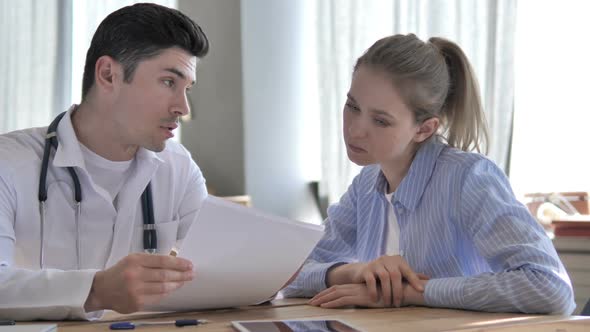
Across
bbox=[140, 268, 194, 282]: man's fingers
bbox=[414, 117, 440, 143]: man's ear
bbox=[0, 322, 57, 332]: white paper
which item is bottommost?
bbox=[0, 322, 57, 332]: white paper

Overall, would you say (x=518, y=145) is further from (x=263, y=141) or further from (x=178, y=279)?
(x=178, y=279)

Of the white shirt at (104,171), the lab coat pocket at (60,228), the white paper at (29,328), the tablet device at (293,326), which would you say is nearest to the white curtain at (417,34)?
the white shirt at (104,171)

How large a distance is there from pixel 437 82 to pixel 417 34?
2051 mm

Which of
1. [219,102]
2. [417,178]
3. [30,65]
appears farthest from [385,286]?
[30,65]

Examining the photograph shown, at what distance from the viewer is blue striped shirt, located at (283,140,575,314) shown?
1.43 metres

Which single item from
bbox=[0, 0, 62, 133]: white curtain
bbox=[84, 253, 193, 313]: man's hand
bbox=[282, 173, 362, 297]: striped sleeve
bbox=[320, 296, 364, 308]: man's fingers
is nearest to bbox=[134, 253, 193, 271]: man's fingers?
bbox=[84, 253, 193, 313]: man's hand

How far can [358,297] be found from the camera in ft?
4.92

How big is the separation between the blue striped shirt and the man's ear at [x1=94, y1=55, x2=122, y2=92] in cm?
60

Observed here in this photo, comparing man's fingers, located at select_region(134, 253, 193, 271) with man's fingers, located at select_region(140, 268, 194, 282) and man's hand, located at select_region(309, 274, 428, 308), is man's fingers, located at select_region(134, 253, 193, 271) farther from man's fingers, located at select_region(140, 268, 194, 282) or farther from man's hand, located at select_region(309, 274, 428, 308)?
man's hand, located at select_region(309, 274, 428, 308)

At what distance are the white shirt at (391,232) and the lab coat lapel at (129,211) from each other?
0.56 metres

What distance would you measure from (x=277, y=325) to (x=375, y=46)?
0.80 m

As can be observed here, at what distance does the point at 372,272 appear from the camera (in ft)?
5.04

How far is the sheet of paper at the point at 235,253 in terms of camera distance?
124cm

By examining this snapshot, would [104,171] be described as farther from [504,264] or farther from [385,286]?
[504,264]
